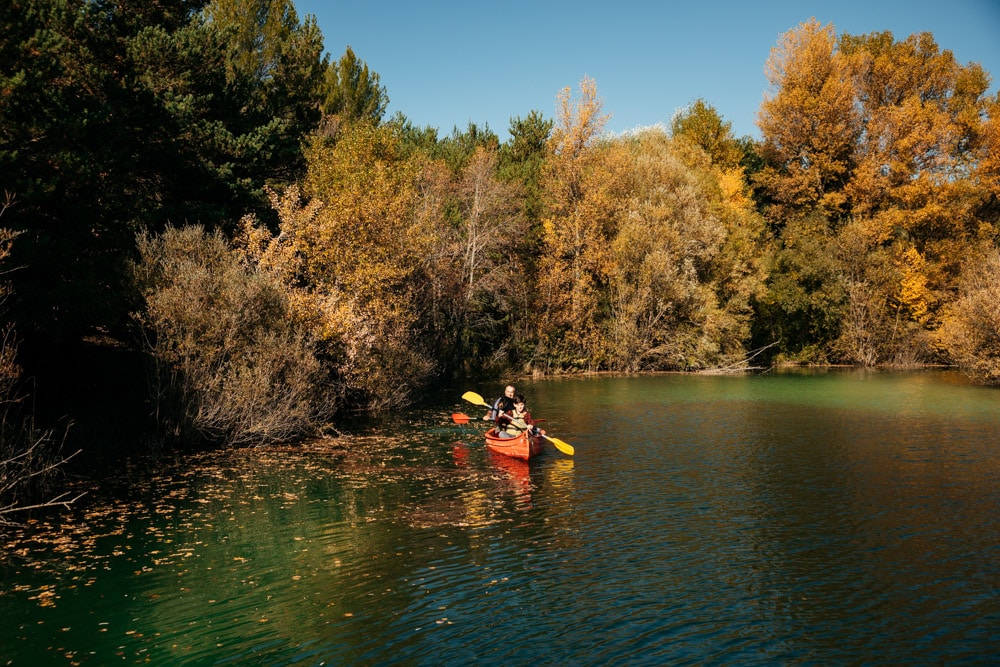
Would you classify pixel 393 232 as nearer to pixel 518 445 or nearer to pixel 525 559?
pixel 518 445

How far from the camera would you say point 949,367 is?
51.1 metres

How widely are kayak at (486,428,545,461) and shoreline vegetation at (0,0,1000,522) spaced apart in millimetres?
6258

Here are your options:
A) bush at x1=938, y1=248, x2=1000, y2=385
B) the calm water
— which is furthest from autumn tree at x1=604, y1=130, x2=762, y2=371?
the calm water

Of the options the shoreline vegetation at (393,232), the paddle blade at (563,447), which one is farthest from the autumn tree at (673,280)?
the paddle blade at (563,447)

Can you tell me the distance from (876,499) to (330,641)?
12918mm

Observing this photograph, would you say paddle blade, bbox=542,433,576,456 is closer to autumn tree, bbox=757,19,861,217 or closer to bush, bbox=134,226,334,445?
bush, bbox=134,226,334,445

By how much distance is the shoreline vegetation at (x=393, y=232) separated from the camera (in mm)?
20391

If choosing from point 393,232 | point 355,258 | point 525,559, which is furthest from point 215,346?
point 525,559

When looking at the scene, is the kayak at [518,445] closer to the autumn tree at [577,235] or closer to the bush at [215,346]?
the bush at [215,346]

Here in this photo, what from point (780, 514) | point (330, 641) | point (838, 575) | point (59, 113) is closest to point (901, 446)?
point (780, 514)

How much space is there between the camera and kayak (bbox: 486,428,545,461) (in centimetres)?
2134

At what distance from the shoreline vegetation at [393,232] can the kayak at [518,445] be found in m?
6.26

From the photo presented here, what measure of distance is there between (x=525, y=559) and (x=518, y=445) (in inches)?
331

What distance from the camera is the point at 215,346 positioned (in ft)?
70.9
